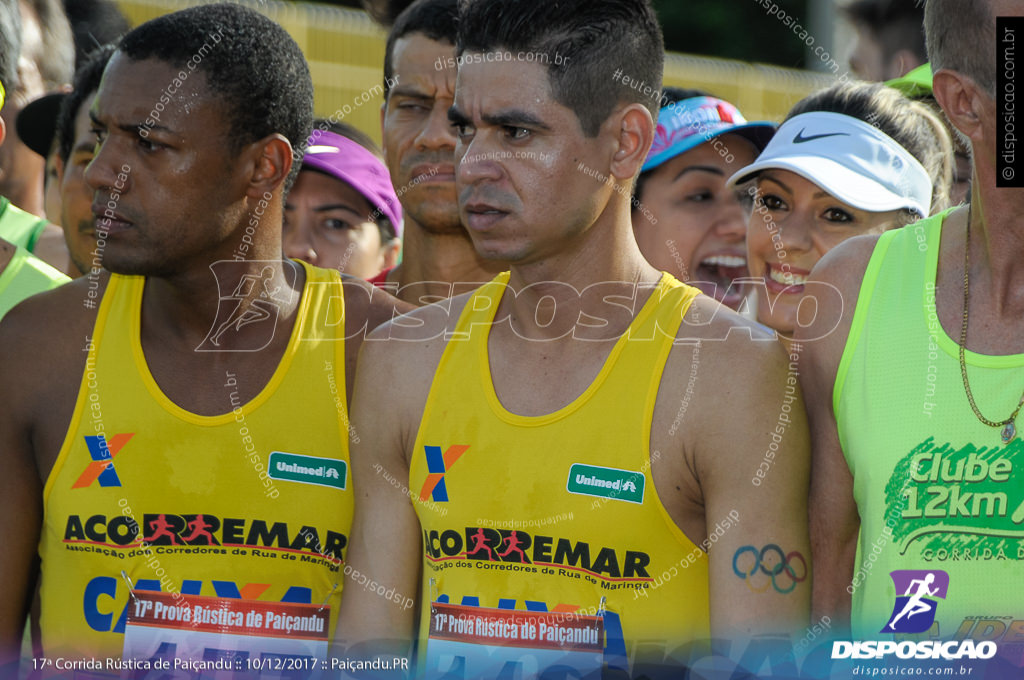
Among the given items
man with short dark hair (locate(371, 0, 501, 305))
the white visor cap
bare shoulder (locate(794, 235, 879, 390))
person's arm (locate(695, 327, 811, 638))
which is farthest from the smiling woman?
person's arm (locate(695, 327, 811, 638))

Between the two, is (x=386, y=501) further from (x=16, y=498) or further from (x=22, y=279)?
(x=22, y=279)

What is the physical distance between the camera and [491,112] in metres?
2.94

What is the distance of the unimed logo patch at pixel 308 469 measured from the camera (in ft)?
10.4

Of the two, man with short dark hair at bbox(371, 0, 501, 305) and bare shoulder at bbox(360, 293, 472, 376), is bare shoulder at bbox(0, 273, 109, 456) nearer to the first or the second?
bare shoulder at bbox(360, 293, 472, 376)

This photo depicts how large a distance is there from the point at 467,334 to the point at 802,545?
999 mm

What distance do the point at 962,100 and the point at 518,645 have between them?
5.15 ft

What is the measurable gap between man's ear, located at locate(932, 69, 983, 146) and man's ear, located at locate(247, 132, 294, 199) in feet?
6.18

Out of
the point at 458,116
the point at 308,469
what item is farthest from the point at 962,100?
the point at 308,469

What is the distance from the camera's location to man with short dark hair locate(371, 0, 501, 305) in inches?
161

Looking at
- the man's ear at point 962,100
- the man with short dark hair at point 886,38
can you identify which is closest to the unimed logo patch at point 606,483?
the man's ear at point 962,100

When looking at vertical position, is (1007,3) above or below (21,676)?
above

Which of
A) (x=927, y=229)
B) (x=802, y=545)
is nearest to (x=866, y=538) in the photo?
(x=802, y=545)

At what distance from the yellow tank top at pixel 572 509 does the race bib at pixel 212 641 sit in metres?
0.37

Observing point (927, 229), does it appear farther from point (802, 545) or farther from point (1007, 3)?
point (802, 545)
